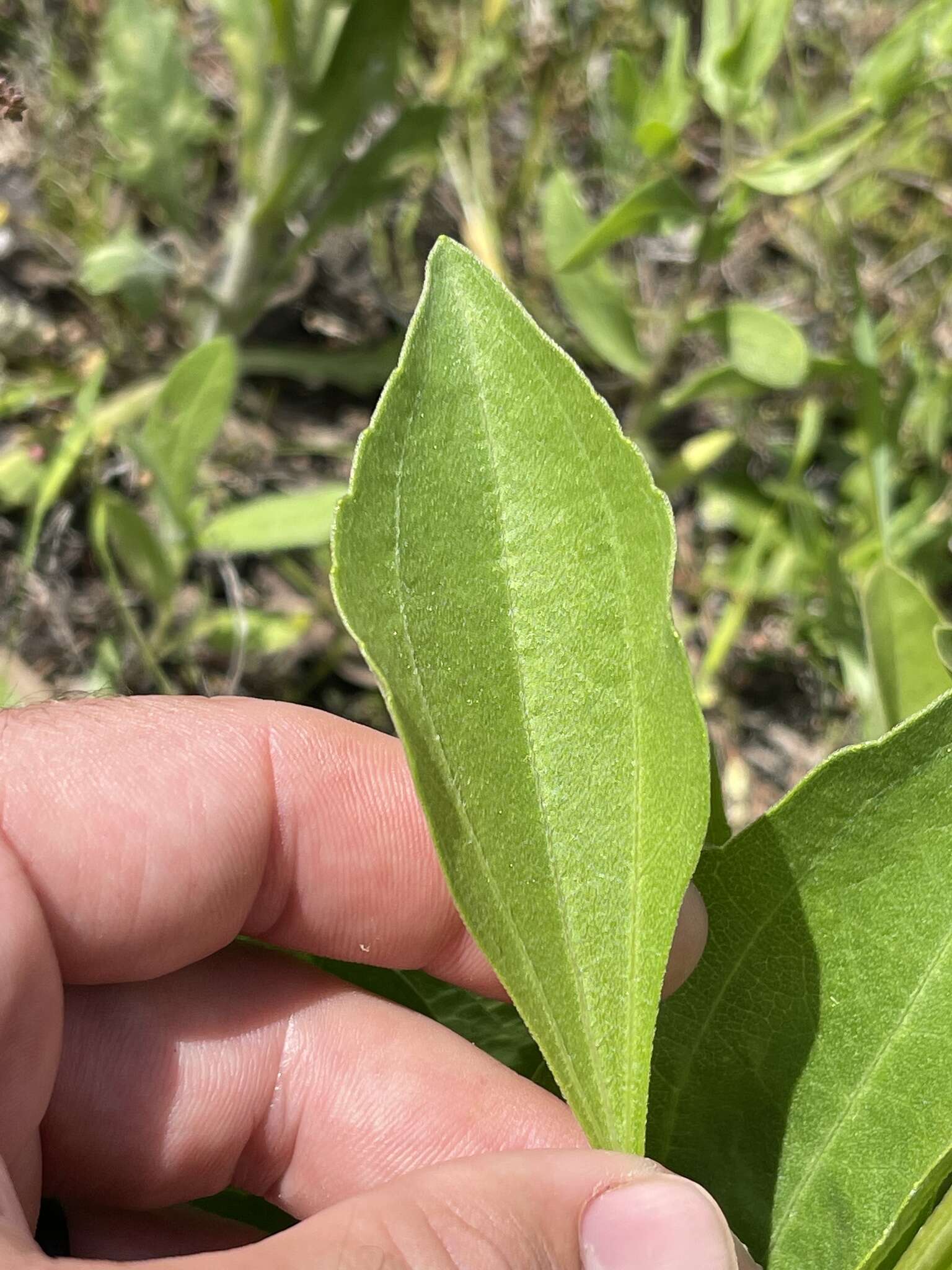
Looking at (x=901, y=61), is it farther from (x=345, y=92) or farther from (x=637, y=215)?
(x=345, y=92)

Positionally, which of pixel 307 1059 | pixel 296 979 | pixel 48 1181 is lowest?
pixel 48 1181

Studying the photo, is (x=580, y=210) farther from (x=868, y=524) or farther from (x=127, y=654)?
(x=127, y=654)

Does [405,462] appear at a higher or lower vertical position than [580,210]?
lower

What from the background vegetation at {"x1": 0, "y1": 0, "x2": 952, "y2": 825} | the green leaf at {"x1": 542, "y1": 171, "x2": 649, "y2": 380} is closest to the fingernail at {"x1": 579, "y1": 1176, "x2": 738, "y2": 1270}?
the background vegetation at {"x1": 0, "y1": 0, "x2": 952, "y2": 825}

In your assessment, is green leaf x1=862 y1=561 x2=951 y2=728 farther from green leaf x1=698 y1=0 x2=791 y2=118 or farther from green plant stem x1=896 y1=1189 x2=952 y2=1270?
green leaf x1=698 y1=0 x2=791 y2=118

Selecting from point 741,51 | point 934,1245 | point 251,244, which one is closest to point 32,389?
point 251,244

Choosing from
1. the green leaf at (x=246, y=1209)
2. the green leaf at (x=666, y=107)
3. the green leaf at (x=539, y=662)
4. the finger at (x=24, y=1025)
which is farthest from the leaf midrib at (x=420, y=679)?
the green leaf at (x=666, y=107)

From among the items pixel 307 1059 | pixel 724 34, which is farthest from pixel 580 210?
pixel 307 1059
